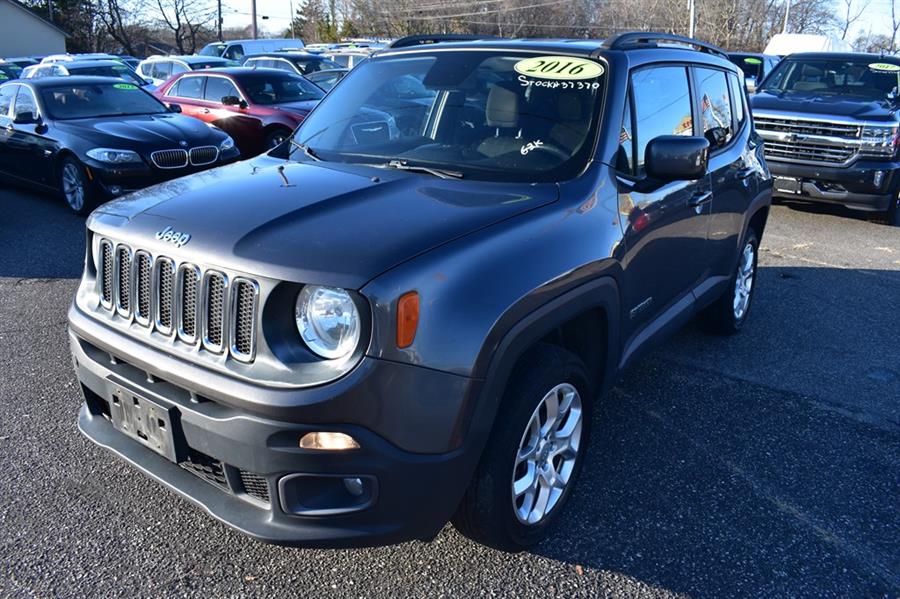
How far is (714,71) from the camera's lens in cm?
465

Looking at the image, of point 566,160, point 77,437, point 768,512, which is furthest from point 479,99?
point 77,437

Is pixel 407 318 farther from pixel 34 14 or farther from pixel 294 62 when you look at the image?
pixel 34 14

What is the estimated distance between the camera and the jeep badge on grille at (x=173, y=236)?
2.62 meters

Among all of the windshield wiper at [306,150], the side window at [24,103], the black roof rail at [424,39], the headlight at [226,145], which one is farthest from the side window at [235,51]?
the windshield wiper at [306,150]

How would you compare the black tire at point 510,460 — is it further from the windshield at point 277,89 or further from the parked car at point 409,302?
the windshield at point 277,89

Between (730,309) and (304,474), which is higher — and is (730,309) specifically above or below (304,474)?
below

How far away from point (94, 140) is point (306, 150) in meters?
5.74

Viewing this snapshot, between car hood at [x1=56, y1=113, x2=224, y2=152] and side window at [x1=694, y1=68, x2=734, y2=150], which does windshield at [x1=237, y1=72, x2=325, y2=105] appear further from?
side window at [x1=694, y1=68, x2=734, y2=150]

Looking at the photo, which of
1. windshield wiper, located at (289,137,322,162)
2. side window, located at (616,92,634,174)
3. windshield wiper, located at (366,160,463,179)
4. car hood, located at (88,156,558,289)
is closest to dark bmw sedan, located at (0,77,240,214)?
windshield wiper, located at (289,137,322,162)

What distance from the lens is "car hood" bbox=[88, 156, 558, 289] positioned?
2404 millimetres

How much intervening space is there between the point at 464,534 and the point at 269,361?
3.28 ft

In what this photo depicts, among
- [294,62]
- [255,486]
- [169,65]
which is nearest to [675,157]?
[255,486]

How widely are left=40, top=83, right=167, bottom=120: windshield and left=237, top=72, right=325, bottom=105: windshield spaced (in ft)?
7.04

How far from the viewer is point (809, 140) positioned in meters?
9.03
